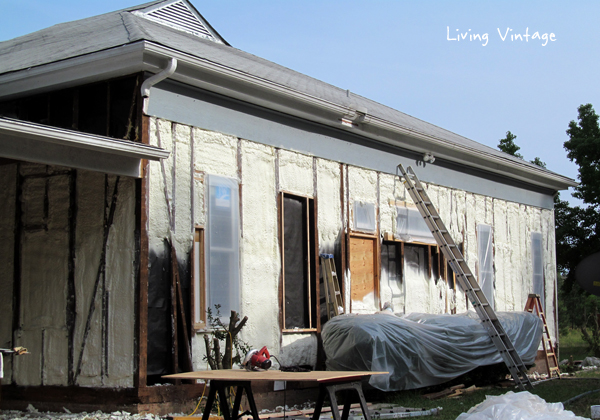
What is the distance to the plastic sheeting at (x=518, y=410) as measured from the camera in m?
6.47

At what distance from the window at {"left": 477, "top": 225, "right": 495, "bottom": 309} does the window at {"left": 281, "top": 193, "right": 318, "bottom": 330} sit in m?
5.42

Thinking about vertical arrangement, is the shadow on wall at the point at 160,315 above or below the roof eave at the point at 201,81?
below

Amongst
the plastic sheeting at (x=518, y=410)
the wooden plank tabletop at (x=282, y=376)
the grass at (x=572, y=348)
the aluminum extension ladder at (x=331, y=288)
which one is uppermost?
the aluminum extension ladder at (x=331, y=288)

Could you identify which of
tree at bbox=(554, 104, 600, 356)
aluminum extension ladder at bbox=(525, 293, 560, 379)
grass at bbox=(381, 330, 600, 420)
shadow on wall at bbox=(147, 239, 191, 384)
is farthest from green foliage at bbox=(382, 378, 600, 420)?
tree at bbox=(554, 104, 600, 356)

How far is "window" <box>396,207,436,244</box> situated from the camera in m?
13.0

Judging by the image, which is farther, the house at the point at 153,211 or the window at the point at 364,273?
the window at the point at 364,273

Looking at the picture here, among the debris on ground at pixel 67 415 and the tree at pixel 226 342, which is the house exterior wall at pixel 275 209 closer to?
the tree at pixel 226 342

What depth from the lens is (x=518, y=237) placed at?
16.5 metres

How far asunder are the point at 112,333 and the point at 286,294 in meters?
2.96

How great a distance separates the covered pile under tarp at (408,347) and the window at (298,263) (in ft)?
1.50

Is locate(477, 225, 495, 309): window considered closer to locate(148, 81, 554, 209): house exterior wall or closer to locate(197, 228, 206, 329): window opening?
locate(148, 81, 554, 209): house exterior wall

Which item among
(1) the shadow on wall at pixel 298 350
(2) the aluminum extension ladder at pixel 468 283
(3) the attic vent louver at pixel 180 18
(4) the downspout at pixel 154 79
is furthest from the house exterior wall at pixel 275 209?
(3) the attic vent louver at pixel 180 18

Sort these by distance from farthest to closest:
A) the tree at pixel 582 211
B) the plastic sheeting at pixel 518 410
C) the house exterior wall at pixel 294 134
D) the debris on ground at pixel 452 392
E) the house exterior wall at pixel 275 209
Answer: the tree at pixel 582 211 → the debris on ground at pixel 452 392 → the house exterior wall at pixel 294 134 → the house exterior wall at pixel 275 209 → the plastic sheeting at pixel 518 410

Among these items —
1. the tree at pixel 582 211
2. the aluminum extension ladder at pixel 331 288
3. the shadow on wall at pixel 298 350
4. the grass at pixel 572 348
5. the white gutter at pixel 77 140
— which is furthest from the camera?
the tree at pixel 582 211
